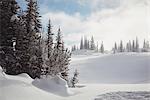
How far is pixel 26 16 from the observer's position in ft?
51.2

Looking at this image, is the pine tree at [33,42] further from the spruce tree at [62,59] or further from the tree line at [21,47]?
the spruce tree at [62,59]

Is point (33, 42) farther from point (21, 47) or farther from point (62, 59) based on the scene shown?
point (62, 59)

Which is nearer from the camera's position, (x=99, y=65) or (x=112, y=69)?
(x=112, y=69)

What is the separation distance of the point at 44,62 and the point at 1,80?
5918 mm

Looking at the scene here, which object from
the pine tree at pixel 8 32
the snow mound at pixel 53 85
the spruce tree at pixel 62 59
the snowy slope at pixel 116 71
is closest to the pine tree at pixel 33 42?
the pine tree at pixel 8 32

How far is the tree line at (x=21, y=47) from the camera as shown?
13859mm

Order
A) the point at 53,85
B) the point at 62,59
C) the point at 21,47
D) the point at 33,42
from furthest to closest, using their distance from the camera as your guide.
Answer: the point at 62,59
the point at 33,42
the point at 21,47
the point at 53,85

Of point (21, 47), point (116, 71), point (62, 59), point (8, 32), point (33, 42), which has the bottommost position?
point (116, 71)

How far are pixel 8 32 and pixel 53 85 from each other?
216 inches

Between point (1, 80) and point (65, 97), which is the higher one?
point (1, 80)

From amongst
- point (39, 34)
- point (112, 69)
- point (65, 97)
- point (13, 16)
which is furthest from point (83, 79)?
point (65, 97)

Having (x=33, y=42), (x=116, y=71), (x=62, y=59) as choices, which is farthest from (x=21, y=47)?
(x=116, y=71)

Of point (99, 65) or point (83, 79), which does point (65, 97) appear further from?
point (99, 65)

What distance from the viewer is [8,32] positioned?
565 inches
